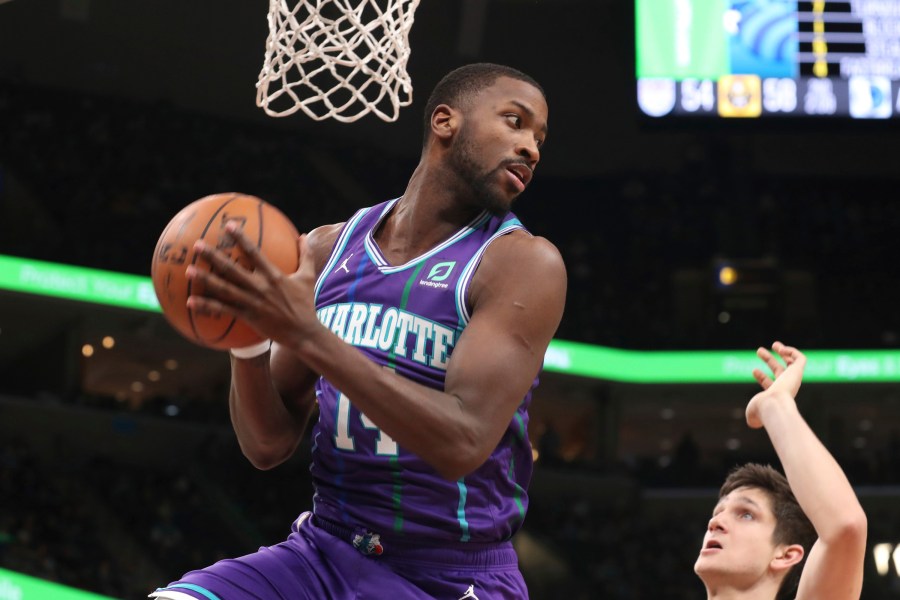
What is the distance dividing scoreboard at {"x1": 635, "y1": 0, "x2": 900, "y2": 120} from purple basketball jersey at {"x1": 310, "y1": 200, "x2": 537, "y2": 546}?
4910 millimetres

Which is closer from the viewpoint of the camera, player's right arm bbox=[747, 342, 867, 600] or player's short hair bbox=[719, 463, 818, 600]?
player's right arm bbox=[747, 342, 867, 600]

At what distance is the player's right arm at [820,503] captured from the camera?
8.25 feet

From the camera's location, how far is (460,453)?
6.62 feet

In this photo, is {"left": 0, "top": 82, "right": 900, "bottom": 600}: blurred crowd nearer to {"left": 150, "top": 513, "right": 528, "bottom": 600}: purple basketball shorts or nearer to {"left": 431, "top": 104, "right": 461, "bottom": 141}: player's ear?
{"left": 431, "top": 104, "right": 461, "bottom": 141}: player's ear

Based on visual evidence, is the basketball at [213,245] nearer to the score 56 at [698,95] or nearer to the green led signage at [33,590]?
the score 56 at [698,95]

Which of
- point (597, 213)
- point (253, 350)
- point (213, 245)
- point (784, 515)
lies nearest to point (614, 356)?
point (597, 213)

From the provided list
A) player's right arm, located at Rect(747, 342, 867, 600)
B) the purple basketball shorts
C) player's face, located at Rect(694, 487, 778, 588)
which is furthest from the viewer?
player's face, located at Rect(694, 487, 778, 588)

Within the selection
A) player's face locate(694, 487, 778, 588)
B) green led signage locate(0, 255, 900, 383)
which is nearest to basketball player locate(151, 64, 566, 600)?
player's face locate(694, 487, 778, 588)

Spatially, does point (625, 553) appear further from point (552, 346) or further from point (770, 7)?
point (770, 7)

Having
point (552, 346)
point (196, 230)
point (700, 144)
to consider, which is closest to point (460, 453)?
point (196, 230)

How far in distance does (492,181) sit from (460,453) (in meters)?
0.67

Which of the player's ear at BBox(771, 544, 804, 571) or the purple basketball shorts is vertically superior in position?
the purple basketball shorts

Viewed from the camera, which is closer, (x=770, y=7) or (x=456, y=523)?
(x=456, y=523)

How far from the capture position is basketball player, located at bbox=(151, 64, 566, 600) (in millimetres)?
2072
